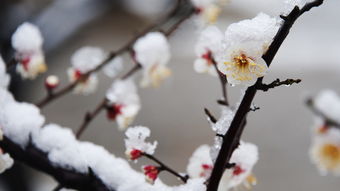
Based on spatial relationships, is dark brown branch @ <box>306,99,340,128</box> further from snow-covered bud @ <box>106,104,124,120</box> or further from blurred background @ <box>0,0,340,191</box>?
blurred background @ <box>0,0,340,191</box>

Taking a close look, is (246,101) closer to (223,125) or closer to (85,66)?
(223,125)

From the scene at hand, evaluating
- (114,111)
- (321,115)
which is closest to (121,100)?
(114,111)

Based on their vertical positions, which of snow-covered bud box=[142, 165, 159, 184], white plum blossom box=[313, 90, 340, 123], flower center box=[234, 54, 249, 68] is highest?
white plum blossom box=[313, 90, 340, 123]

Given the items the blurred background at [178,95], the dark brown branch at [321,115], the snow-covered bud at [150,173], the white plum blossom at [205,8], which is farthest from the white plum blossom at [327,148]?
the blurred background at [178,95]

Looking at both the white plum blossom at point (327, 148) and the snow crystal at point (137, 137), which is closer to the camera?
the snow crystal at point (137, 137)

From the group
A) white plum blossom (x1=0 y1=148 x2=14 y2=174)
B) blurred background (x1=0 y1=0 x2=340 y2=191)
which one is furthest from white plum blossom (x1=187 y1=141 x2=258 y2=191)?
blurred background (x1=0 y1=0 x2=340 y2=191)

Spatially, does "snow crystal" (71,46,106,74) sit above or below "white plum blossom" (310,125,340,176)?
below

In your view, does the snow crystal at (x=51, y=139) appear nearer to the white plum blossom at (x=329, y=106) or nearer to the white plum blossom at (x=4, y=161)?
the white plum blossom at (x=4, y=161)
